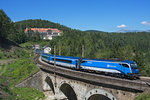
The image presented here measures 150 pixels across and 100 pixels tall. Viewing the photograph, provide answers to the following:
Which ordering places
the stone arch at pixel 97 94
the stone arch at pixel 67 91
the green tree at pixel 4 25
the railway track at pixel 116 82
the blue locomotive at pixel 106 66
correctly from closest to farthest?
the railway track at pixel 116 82, the stone arch at pixel 97 94, the blue locomotive at pixel 106 66, the stone arch at pixel 67 91, the green tree at pixel 4 25

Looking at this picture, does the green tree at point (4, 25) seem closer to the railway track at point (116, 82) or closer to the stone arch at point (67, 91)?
the stone arch at point (67, 91)

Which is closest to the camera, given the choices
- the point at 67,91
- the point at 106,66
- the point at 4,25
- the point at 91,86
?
the point at 91,86

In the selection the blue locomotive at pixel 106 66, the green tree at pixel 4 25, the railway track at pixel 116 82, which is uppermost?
the green tree at pixel 4 25

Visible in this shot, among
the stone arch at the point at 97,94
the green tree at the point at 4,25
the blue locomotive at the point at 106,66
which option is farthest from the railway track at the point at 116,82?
the green tree at the point at 4,25

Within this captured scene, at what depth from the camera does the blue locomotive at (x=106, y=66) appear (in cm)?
2009

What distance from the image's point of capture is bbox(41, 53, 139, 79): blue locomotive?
20094 millimetres

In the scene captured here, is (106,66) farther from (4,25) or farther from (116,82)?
(4,25)

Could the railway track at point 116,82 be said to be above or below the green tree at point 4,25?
below

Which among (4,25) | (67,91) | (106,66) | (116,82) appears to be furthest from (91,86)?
(4,25)

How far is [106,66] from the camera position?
76.8 ft

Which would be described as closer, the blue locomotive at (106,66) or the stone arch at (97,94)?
the stone arch at (97,94)

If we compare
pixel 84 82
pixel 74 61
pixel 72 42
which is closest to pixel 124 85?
pixel 84 82

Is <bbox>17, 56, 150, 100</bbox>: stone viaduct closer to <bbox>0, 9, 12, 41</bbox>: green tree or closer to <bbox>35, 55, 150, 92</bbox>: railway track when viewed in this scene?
<bbox>35, 55, 150, 92</bbox>: railway track

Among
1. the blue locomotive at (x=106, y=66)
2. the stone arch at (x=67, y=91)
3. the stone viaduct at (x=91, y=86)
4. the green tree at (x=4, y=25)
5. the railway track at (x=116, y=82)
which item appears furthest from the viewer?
the green tree at (x=4, y=25)
